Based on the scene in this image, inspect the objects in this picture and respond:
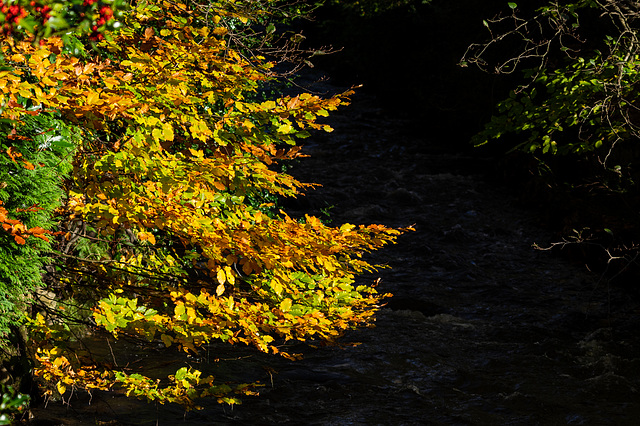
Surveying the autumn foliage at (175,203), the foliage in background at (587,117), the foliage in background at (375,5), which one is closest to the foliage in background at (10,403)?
the autumn foliage at (175,203)

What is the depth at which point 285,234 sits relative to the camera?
12.7 feet

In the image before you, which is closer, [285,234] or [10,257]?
[10,257]

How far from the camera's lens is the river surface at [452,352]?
6.27 m

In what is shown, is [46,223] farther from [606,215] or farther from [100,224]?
[606,215]

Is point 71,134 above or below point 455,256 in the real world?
above

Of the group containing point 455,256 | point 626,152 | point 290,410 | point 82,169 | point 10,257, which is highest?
point 82,169

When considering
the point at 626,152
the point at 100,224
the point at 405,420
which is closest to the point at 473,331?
the point at 405,420

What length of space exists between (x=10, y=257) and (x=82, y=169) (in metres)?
0.63

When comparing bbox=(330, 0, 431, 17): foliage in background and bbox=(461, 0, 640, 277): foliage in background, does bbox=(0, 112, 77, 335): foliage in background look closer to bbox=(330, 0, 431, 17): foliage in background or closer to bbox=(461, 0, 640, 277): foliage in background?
bbox=(461, 0, 640, 277): foliage in background

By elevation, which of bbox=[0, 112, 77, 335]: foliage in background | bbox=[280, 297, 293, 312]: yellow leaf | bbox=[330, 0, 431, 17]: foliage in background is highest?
bbox=[0, 112, 77, 335]: foliage in background

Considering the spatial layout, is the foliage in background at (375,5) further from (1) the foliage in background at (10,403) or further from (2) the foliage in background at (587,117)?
(1) the foliage in background at (10,403)

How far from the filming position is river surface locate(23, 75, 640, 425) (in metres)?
6.27

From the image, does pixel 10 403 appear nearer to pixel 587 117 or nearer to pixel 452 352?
pixel 587 117

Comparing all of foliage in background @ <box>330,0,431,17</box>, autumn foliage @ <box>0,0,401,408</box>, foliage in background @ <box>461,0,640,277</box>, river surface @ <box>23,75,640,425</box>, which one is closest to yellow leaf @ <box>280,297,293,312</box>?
autumn foliage @ <box>0,0,401,408</box>
